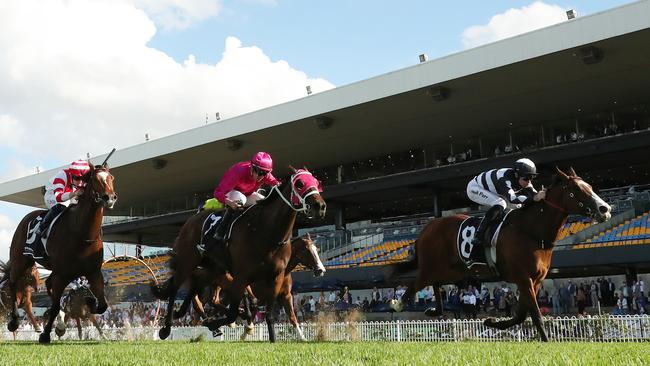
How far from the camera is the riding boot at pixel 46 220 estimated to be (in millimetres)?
9492

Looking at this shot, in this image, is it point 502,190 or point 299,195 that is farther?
point 502,190

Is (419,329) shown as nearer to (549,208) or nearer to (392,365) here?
(549,208)

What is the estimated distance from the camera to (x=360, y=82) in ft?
90.0

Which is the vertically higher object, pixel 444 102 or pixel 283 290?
pixel 444 102

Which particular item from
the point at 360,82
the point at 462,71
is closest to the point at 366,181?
the point at 360,82

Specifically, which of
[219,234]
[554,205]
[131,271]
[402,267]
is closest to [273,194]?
[219,234]

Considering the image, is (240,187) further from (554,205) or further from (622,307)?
(622,307)

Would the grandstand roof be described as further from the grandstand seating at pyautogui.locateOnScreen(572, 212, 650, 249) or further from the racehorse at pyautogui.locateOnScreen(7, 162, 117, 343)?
the racehorse at pyautogui.locateOnScreen(7, 162, 117, 343)

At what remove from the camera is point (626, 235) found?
67.4 ft

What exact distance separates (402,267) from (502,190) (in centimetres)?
212

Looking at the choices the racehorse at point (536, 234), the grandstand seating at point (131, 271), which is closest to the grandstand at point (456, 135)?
the grandstand seating at point (131, 271)

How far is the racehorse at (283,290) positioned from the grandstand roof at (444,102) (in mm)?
12540

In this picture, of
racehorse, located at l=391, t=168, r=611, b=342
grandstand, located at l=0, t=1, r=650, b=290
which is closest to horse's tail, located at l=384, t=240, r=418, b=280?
racehorse, located at l=391, t=168, r=611, b=342

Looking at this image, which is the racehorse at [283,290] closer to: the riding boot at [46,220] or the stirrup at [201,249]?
the stirrup at [201,249]
